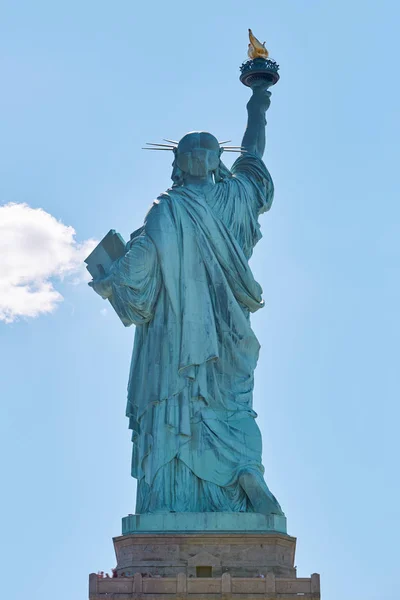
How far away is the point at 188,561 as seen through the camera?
42.7 meters

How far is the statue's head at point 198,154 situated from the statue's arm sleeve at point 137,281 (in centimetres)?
220

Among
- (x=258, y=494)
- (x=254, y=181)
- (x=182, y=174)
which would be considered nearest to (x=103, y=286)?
(x=182, y=174)

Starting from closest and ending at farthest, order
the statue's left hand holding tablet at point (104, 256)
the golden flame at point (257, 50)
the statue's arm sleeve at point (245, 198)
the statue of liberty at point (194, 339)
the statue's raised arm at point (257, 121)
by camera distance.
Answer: the statue of liberty at point (194, 339), the statue's left hand holding tablet at point (104, 256), the statue's arm sleeve at point (245, 198), the statue's raised arm at point (257, 121), the golden flame at point (257, 50)

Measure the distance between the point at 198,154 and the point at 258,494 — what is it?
8089 mm

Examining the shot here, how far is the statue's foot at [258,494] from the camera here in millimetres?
43594

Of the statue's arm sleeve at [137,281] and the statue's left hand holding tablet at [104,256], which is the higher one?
the statue's left hand holding tablet at [104,256]

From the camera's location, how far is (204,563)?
1678 inches

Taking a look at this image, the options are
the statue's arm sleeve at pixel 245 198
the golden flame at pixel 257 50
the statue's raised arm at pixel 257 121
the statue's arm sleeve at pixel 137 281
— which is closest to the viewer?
the statue's arm sleeve at pixel 137 281

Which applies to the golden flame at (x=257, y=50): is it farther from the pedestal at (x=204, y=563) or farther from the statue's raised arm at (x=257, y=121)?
the pedestal at (x=204, y=563)

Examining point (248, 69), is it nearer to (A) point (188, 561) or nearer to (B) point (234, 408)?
(B) point (234, 408)

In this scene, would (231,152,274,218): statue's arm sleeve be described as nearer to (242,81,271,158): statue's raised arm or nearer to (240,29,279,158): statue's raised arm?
(242,81,271,158): statue's raised arm

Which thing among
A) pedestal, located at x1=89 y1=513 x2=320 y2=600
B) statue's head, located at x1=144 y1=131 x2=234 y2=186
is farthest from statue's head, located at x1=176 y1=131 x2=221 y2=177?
pedestal, located at x1=89 y1=513 x2=320 y2=600

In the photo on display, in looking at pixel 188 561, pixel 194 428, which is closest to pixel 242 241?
pixel 194 428

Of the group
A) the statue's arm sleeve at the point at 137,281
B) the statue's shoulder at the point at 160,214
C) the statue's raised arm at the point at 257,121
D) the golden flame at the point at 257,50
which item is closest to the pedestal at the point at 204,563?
the statue's arm sleeve at the point at 137,281
